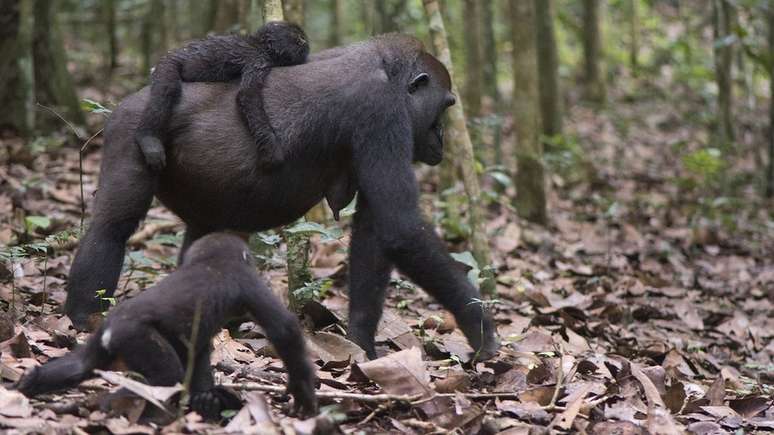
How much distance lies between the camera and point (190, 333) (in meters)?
3.81

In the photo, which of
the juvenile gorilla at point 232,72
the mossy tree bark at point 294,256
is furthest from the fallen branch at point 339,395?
the mossy tree bark at point 294,256

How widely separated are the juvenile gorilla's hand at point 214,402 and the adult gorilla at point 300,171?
178cm

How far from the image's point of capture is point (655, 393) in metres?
5.21

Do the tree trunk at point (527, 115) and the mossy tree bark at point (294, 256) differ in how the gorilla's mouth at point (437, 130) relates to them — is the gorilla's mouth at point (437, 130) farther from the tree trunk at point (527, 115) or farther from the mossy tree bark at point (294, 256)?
the tree trunk at point (527, 115)

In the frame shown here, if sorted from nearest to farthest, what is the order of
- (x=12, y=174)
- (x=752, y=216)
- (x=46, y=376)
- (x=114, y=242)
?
Result: (x=46, y=376) → (x=114, y=242) → (x=12, y=174) → (x=752, y=216)

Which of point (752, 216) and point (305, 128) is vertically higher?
point (305, 128)

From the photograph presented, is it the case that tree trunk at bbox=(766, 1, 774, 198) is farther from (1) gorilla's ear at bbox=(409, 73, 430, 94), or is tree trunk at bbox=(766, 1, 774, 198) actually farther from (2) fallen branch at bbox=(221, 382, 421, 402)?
(2) fallen branch at bbox=(221, 382, 421, 402)

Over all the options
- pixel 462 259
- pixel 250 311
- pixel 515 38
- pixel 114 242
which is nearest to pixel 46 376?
pixel 250 311

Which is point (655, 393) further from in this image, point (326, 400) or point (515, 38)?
point (515, 38)

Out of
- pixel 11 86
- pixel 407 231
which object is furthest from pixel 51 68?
pixel 407 231

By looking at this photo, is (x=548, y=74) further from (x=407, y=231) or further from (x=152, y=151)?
(x=152, y=151)

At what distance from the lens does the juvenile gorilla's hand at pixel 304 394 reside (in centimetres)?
394

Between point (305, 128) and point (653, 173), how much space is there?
1233 centimetres

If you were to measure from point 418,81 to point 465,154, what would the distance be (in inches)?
56.2
